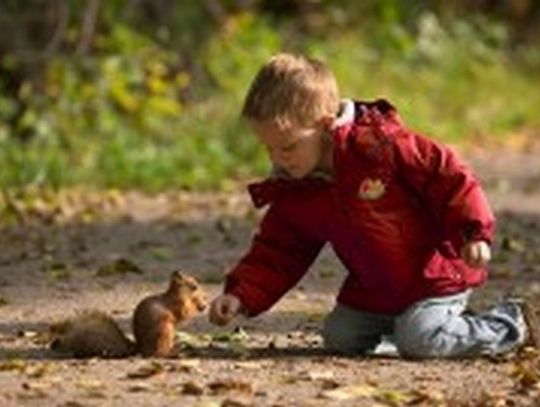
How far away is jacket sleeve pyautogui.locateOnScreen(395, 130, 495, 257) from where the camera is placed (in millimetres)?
5844

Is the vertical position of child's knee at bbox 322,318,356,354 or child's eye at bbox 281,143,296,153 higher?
child's eye at bbox 281,143,296,153

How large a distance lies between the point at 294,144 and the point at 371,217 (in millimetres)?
343

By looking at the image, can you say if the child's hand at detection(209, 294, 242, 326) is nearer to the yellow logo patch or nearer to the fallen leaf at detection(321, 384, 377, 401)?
the yellow logo patch

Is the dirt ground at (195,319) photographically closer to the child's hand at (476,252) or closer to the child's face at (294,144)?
the child's hand at (476,252)

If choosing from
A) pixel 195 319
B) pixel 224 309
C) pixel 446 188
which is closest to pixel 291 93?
pixel 446 188

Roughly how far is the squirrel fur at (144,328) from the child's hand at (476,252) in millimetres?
884

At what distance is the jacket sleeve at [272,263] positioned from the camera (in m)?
6.21

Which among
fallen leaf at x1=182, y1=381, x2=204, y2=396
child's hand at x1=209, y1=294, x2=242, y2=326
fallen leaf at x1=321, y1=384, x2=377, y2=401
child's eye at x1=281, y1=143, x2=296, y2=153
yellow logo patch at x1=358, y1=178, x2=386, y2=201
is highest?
child's eye at x1=281, y1=143, x2=296, y2=153

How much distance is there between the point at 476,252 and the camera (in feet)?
18.9

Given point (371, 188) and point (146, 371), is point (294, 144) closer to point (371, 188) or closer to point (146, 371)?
point (371, 188)

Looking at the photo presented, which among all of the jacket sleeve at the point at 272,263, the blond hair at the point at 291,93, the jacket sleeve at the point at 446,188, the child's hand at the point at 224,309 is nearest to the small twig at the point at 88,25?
the jacket sleeve at the point at 272,263

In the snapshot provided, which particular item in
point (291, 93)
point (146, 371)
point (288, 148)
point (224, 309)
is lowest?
point (146, 371)

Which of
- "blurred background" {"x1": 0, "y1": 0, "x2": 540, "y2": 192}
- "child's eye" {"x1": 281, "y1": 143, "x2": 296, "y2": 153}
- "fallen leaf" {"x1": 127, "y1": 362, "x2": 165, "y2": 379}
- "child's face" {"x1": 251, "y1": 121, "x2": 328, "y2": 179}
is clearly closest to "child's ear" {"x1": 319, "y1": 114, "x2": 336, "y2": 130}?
"child's face" {"x1": 251, "y1": 121, "x2": 328, "y2": 179}

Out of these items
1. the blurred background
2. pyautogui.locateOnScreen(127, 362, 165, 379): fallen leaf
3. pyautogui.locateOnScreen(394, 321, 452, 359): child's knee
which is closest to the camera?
pyautogui.locateOnScreen(127, 362, 165, 379): fallen leaf
